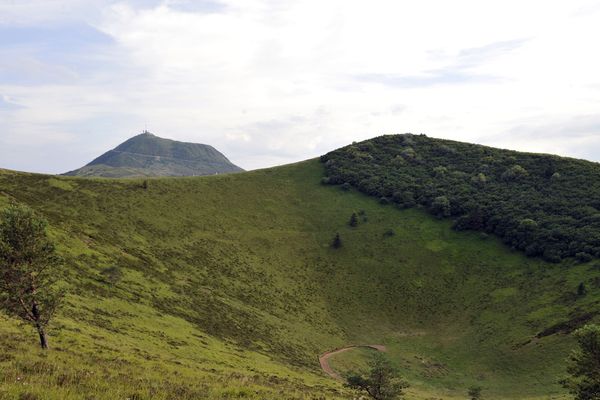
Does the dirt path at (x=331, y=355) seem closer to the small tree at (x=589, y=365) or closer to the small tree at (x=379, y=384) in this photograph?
the small tree at (x=379, y=384)

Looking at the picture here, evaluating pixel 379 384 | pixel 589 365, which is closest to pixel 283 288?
pixel 379 384

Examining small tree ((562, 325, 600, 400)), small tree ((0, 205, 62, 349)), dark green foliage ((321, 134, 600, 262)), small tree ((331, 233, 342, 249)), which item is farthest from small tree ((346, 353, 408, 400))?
dark green foliage ((321, 134, 600, 262))

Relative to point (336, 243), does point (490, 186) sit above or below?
above

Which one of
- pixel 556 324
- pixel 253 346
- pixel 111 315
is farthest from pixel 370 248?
pixel 111 315

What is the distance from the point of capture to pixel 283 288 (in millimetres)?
93750

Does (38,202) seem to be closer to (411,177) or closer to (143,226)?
(143,226)

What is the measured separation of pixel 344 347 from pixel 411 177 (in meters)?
86.9

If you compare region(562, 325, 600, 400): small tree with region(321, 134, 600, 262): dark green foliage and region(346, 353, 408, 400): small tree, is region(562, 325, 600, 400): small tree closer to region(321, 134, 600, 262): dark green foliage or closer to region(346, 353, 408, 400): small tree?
region(346, 353, 408, 400): small tree

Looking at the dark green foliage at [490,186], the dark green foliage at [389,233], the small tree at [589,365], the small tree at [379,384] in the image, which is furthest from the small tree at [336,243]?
the small tree at [589,365]

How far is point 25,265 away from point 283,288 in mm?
68486

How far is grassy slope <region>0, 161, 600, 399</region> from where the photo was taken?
52.5 m

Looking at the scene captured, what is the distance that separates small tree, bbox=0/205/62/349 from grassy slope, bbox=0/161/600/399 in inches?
95.1

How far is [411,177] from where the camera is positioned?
15050 cm

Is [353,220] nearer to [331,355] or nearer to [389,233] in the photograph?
[389,233]
